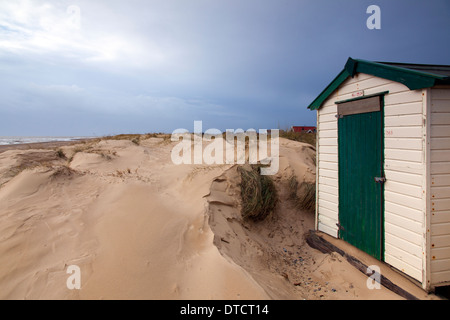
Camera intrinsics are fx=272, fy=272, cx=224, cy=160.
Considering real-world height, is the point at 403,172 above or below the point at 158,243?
above

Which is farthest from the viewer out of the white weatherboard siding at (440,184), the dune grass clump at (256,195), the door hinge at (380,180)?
the dune grass clump at (256,195)

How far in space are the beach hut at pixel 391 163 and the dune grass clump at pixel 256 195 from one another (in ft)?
4.58

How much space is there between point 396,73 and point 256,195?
12.4 ft

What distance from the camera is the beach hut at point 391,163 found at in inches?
140

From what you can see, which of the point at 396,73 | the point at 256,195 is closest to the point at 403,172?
the point at 396,73

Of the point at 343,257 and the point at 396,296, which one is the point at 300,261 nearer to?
the point at 343,257

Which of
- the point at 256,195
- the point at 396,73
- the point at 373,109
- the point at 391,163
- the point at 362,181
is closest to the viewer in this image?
the point at 396,73

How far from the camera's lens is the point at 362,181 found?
188 inches

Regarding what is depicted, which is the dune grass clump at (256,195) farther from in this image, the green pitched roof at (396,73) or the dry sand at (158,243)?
the green pitched roof at (396,73)

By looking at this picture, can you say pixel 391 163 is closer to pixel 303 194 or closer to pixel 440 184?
pixel 440 184

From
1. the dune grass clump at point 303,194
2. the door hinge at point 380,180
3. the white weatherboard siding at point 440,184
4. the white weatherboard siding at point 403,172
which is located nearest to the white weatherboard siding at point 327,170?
the white weatherboard siding at point 403,172

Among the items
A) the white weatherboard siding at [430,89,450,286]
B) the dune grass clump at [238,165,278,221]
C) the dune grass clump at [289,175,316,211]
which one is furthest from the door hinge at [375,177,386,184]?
the dune grass clump at [289,175,316,211]

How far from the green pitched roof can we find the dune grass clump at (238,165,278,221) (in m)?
2.19

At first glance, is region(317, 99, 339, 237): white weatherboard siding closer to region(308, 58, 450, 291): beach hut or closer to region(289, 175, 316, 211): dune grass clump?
region(308, 58, 450, 291): beach hut
